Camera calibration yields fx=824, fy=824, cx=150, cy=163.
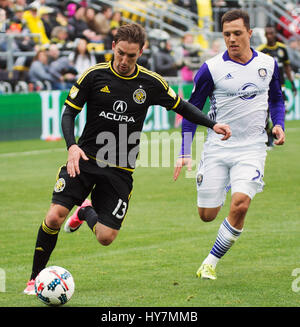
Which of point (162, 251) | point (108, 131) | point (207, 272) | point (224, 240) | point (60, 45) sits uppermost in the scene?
point (108, 131)

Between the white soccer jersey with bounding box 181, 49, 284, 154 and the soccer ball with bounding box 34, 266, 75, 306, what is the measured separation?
193 cm

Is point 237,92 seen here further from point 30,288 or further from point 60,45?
point 60,45

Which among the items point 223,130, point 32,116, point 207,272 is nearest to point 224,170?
point 223,130

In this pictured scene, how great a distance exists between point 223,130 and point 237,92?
0.72 metres

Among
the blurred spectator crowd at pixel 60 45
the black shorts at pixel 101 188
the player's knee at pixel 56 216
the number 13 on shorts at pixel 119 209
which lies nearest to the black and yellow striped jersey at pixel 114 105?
the black shorts at pixel 101 188

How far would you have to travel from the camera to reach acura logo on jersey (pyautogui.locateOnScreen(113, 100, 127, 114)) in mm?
7293

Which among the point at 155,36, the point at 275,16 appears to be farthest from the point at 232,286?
the point at 275,16

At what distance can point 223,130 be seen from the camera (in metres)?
7.27

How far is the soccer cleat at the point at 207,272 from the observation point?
7.71 m

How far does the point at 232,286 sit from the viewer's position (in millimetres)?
7434

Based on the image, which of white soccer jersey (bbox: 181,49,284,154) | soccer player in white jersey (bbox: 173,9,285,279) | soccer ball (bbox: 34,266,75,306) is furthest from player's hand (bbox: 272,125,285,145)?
soccer ball (bbox: 34,266,75,306)

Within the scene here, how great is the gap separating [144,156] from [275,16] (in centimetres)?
1643

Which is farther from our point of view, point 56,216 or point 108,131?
point 108,131

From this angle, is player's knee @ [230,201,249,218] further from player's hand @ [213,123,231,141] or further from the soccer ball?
the soccer ball
